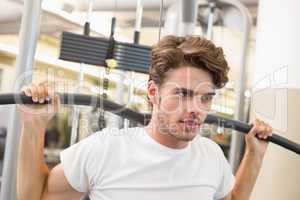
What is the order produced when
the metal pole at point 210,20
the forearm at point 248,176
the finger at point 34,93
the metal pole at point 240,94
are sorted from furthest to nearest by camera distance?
the metal pole at point 210,20
the metal pole at point 240,94
the forearm at point 248,176
the finger at point 34,93

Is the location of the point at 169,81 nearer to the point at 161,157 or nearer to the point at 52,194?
the point at 161,157

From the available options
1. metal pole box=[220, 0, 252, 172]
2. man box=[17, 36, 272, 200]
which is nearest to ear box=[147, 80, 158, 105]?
man box=[17, 36, 272, 200]

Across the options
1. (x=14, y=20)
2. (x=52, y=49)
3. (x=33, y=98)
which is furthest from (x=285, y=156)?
(x=52, y=49)

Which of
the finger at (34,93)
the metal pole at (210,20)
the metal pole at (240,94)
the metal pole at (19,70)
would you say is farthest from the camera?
the metal pole at (210,20)

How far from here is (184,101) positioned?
1.22m

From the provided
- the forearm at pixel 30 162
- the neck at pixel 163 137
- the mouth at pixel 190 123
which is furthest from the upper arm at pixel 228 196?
the forearm at pixel 30 162

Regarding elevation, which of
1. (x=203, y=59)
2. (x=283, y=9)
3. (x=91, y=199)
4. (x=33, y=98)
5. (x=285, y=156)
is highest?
(x=283, y=9)

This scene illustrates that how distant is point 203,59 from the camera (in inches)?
49.7

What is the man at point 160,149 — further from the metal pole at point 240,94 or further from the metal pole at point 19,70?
the metal pole at point 240,94

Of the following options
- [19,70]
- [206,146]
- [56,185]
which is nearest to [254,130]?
[206,146]

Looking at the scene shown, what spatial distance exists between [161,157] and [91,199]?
26 centimetres

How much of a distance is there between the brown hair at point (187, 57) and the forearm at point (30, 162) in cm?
42

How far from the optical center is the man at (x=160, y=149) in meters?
1.17

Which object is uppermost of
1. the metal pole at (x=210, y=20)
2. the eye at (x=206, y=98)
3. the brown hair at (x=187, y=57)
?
the metal pole at (x=210, y=20)
